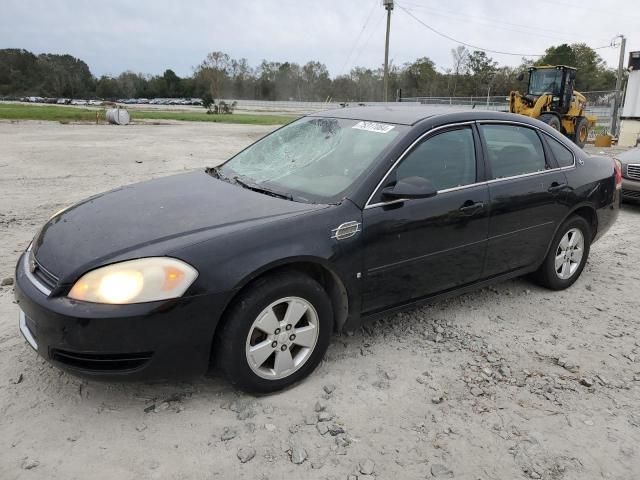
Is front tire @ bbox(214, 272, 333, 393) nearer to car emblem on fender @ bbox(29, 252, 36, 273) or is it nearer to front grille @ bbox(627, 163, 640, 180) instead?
car emblem on fender @ bbox(29, 252, 36, 273)

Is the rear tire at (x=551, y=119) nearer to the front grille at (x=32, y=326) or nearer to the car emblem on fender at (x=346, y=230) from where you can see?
the car emblem on fender at (x=346, y=230)

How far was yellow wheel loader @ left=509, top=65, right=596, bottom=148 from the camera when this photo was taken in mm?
17375

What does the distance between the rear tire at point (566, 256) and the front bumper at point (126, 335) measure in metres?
3.09

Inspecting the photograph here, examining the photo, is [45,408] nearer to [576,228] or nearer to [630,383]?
[630,383]

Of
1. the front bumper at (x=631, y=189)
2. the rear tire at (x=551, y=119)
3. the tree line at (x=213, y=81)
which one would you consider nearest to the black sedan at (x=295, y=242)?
the front bumper at (x=631, y=189)

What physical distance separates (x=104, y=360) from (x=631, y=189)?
8553 millimetres

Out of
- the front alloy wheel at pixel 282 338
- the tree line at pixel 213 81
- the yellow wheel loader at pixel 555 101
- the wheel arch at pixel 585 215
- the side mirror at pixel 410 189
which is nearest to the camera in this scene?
the front alloy wheel at pixel 282 338

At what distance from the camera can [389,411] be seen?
9.35 ft

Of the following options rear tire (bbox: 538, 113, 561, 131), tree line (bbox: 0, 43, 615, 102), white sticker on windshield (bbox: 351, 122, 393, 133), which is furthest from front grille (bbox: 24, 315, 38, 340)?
tree line (bbox: 0, 43, 615, 102)

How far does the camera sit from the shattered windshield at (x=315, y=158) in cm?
329

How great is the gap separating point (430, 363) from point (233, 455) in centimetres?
146

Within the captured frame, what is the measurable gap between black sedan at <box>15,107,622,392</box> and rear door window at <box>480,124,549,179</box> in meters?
0.01

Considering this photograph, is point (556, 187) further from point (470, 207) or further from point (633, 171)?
point (633, 171)

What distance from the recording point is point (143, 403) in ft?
9.27
